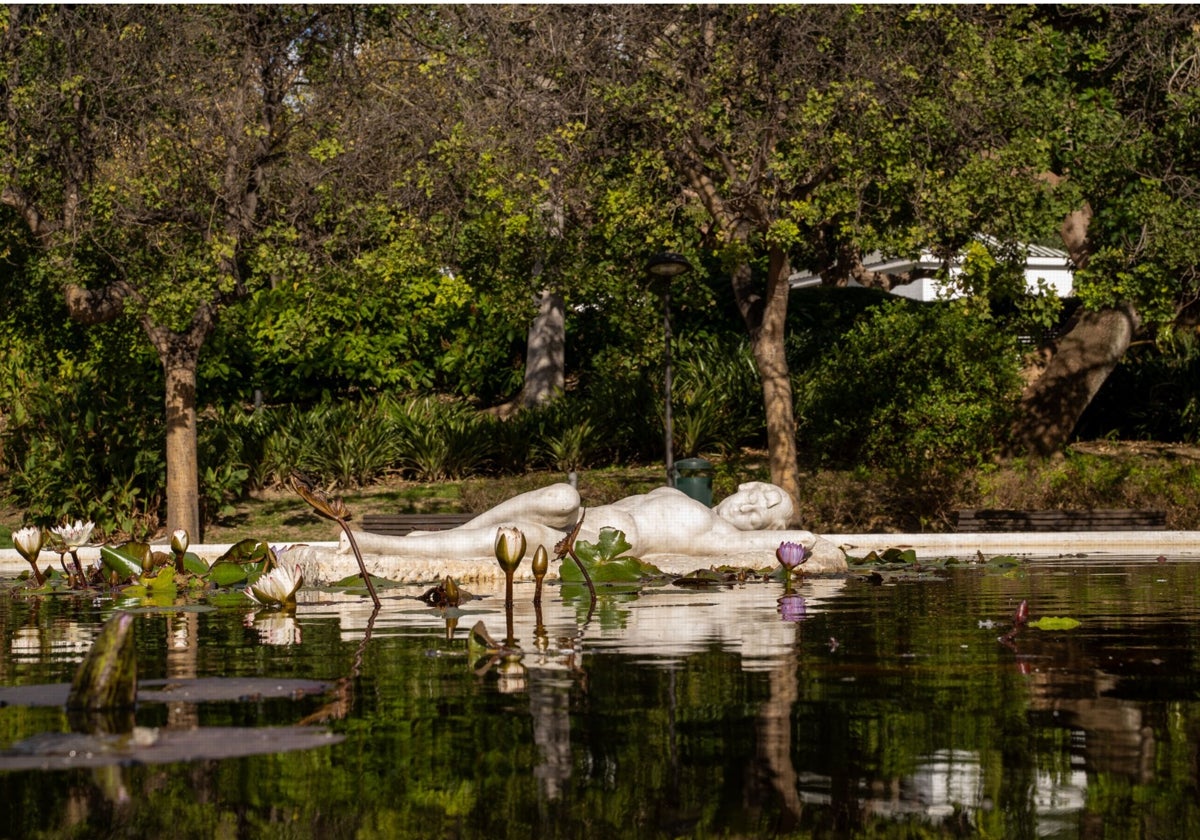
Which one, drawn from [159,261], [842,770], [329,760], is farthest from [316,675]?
[159,261]

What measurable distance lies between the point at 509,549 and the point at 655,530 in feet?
19.4

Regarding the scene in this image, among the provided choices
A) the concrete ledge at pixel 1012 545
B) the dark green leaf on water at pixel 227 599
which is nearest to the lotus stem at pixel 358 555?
the dark green leaf on water at pixel 227 599

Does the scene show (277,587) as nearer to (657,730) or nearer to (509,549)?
(509,549)

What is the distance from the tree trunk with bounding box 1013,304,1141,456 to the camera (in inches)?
1001

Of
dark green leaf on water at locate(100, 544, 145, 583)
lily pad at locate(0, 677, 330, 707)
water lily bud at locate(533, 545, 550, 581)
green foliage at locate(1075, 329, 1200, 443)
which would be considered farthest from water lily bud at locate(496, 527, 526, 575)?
green foliage at locate(1075, 329, 1200, 443)

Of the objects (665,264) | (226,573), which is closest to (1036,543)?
(665,264)

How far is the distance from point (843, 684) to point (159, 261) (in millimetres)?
15906

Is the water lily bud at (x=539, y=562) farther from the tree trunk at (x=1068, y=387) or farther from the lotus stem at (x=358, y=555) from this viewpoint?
the tree trunk at (x=1068, y=387)

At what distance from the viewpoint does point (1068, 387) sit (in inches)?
1002

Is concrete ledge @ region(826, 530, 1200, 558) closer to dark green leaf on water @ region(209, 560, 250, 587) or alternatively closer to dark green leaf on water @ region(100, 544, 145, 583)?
dark green leaf on water @ region(209, 560, 250, 587)

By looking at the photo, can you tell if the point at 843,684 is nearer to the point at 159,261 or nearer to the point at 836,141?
the point at 836,141

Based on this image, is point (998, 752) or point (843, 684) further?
point (843, 684)

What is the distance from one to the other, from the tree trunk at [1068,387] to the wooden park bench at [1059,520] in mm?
4967

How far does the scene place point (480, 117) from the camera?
66.9ft
